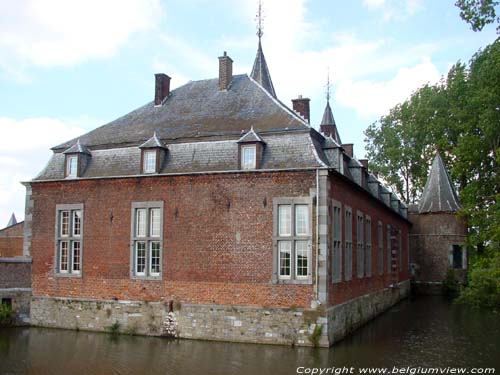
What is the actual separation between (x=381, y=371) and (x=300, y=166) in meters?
6.35

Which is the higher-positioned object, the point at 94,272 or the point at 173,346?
the point at 94,272

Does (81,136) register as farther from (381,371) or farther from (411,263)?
(411,263)

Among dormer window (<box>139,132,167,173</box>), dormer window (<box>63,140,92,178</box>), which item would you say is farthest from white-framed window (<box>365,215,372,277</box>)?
dormer window (<box>63,140,92,178</box>)

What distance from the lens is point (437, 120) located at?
40094mm

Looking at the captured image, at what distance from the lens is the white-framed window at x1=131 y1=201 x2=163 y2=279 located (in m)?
17.8

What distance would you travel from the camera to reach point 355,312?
765 inches

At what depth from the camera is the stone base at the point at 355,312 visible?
1616 centimetres

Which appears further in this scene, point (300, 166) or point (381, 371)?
point (300, 166)

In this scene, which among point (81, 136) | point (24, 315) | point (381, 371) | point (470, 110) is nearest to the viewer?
point (381, 371)

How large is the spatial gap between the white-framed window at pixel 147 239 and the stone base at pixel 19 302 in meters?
4.27

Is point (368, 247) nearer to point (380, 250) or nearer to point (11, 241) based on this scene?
point (380, 250)

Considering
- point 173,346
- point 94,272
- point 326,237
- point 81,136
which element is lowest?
point 173,346

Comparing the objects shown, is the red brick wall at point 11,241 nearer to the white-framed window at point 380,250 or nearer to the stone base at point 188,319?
the stone base at point 188,319

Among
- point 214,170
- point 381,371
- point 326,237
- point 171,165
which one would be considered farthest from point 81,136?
point 381,371
